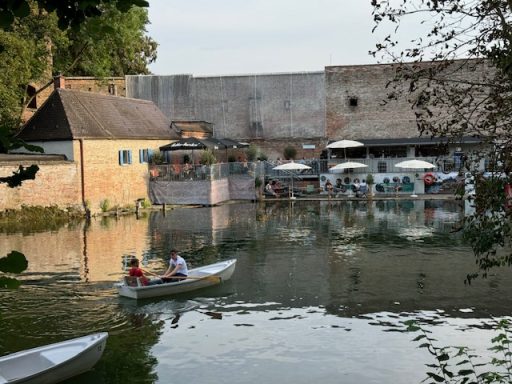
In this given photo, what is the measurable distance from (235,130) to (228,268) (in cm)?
3310

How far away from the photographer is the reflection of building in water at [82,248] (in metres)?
19.4

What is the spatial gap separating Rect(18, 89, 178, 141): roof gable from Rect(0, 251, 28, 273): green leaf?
31748 mm

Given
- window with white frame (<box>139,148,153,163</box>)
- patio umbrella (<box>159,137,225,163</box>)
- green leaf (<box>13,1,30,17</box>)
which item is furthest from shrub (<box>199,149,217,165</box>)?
green leaf (<box>13,1,30,17</box>)

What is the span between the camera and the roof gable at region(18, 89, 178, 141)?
113ft

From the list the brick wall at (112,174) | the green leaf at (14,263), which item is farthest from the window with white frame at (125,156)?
the green leaf at (14,263)

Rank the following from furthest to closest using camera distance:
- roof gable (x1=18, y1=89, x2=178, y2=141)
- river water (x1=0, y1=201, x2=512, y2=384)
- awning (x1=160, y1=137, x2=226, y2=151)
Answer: awning (x1=160, y1=137, x2=226, y2=151) < roof gable (x1=18, y1=89, x2=178, y2=141) < river water (x1=0, y1=201, x2=512, y2=384)

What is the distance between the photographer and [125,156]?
37562mm

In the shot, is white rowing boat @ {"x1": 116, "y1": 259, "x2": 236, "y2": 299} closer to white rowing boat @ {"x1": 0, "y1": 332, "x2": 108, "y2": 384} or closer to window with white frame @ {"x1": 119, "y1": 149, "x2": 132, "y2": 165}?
white rowing boat @ {"x1": 0, "y1": 332, "x2": 108, "y2": 384}

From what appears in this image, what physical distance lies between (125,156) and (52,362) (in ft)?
91.6

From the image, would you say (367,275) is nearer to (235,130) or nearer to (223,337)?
(223,337)

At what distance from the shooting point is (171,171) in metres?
39.2

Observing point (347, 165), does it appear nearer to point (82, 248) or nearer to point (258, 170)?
point (258, 170)

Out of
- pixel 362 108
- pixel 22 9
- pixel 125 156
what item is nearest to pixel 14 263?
pixel 22 9

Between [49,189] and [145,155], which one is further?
[145,155]
